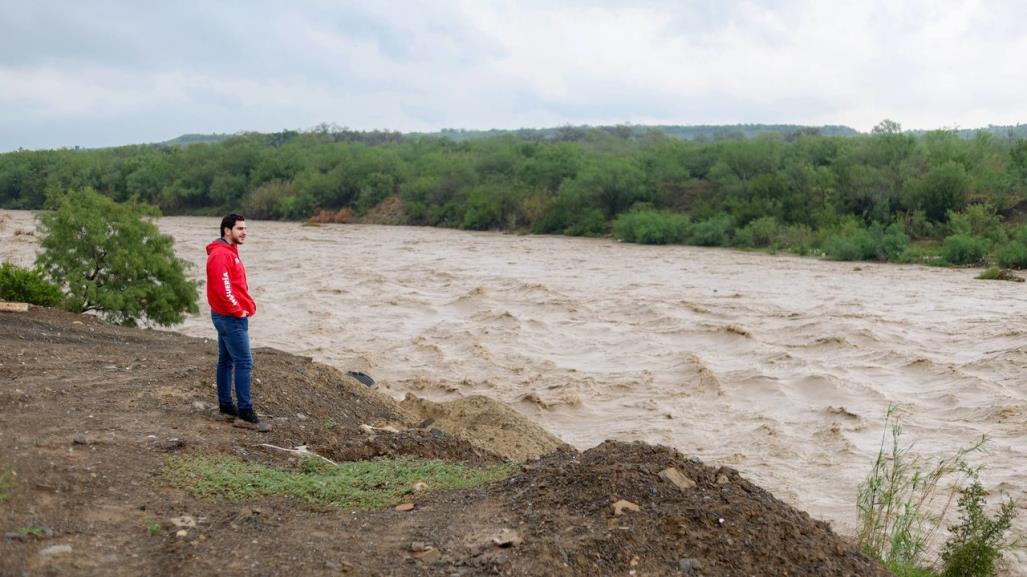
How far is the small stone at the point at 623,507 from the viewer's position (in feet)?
17.4

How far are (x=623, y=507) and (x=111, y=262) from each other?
9.85 meters

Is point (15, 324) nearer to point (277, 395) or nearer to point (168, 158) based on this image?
point (277, 395)

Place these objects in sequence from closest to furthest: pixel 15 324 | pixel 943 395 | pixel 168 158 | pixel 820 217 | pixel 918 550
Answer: pixel 918 550 → pixel 15 324 → pixel 943 395 → pixel 820 217 → pixel 168 158

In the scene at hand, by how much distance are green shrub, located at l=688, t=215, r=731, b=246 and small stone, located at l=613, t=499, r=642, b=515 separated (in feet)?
83.7

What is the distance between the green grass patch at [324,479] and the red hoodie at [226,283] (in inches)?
51.3

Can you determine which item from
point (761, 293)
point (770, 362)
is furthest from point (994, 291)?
point (770, 362)

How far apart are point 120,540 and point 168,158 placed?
54.0 meters

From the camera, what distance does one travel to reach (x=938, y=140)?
30609mm

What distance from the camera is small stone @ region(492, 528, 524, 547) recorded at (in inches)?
196

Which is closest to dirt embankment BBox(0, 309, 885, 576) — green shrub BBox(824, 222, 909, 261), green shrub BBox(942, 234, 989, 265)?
green shrub BBox(942, 234, 989, 265)

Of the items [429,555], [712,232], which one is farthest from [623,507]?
[712,232]

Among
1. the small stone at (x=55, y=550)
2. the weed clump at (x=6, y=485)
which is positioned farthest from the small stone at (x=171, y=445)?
the small stone at (x=55, y=550)

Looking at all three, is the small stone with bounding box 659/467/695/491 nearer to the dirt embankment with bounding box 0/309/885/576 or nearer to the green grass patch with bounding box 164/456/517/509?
the dirt embankment with bounding box 0/309/885/576

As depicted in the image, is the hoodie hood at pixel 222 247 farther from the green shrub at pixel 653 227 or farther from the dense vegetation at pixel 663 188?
the green shrub at pixel 653 227
